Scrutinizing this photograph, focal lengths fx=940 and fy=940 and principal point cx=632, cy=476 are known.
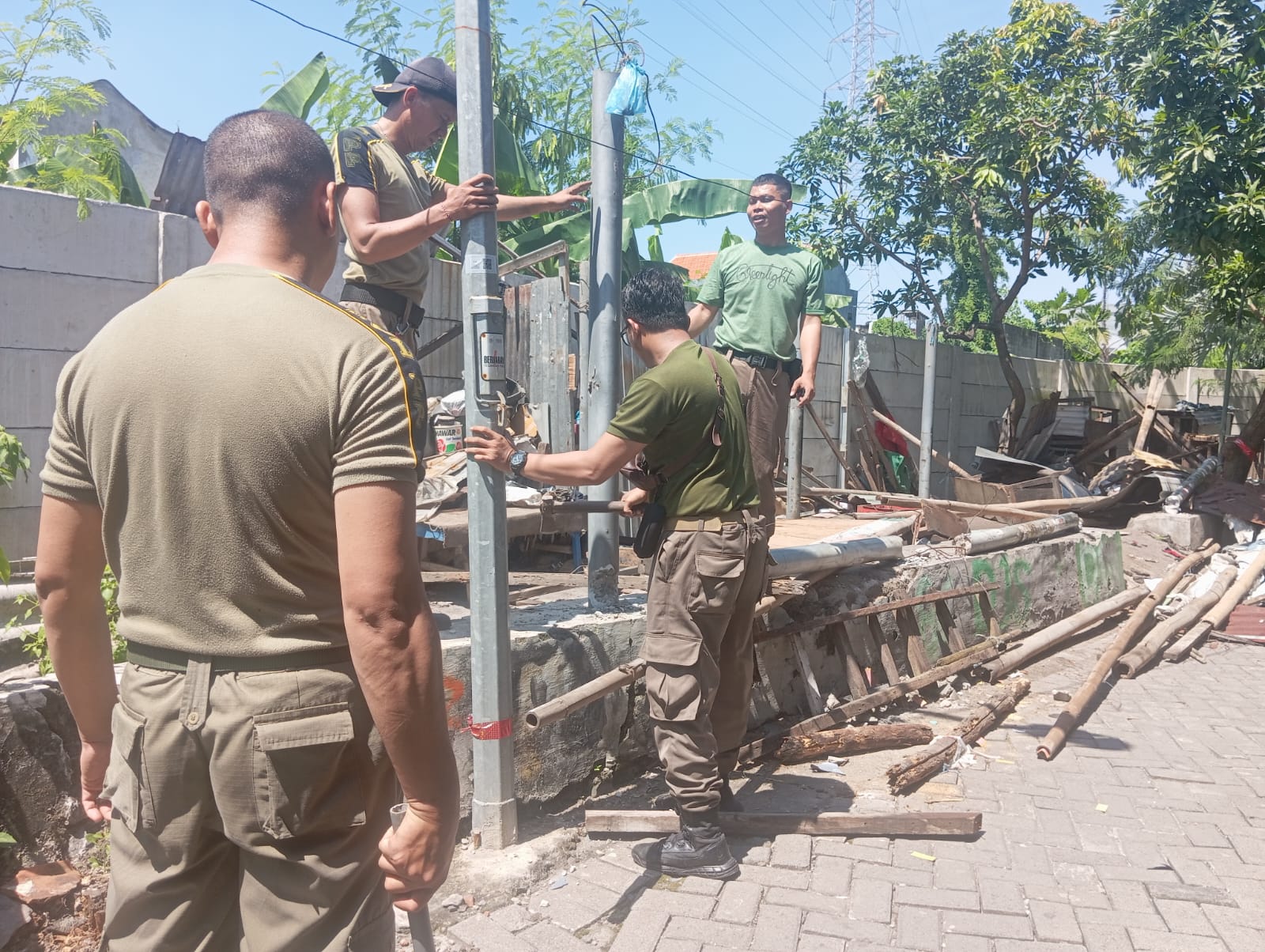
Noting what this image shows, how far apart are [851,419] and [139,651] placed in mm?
10168

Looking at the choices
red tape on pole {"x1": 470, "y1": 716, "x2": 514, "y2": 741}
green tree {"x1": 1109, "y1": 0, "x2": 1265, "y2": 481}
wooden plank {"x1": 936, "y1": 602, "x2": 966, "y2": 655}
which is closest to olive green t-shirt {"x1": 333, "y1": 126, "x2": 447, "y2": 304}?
red tape on pole {"x1": 470, "y1": 716, "x2": 514, "y2": 741}

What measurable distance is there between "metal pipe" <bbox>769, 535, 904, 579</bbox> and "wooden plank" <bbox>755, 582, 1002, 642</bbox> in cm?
25

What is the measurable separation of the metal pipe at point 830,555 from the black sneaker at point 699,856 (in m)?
1.44

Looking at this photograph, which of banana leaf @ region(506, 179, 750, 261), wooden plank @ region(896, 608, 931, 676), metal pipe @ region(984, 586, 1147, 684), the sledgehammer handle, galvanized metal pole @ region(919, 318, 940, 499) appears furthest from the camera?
banana leaf @ region(506, 179, 750, 261)

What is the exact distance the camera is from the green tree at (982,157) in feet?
40.6

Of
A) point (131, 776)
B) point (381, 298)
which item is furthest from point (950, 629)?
point (131, 776)

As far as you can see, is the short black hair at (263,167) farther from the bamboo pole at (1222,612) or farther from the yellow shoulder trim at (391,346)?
the bamboo pole at (1222,612)

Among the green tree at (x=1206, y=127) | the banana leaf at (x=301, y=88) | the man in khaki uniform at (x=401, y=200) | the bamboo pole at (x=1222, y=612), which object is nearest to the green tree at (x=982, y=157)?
the green tree at (x=1206, y=127)

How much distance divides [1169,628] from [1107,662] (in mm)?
1414

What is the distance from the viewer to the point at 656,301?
3.49 meters

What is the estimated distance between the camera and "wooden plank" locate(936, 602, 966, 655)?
5.62m

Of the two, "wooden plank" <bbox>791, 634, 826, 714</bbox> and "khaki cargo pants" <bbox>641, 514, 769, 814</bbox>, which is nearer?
"khaki cargo pants" <bbox>641, 514, 769, 814</bbox>

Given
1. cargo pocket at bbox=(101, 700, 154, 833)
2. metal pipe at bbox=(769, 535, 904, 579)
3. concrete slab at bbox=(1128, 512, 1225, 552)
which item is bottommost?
concrete slab at bbox=(1128, 512, 1225, 552)

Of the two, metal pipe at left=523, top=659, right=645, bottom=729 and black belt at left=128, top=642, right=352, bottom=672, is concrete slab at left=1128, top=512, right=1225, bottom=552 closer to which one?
metal pipe at left=523, top=659, right=645, bottom=729
